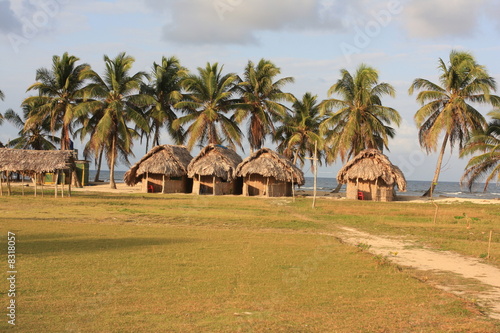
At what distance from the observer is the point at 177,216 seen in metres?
19.4

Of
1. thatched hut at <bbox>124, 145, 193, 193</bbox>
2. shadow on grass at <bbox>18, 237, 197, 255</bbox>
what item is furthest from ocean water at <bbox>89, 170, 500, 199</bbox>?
shadow on grass at <bbox>18, 237, 197, 255</bbox>

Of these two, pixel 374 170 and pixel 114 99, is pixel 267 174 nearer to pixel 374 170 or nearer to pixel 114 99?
pixel 374 170

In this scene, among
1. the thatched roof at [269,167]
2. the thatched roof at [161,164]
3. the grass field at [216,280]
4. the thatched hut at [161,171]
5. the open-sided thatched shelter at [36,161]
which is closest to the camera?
the grass field at [216,280]

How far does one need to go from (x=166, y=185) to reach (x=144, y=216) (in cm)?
1595

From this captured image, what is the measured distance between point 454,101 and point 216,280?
28738 millimetres

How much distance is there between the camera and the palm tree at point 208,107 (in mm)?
37312

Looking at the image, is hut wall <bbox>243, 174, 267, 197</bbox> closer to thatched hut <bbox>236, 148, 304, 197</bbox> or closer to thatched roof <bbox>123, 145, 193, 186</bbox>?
thatched hut <bbox>236, 148, 304, 197</bbox>

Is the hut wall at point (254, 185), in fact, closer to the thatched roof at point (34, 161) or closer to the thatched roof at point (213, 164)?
the thatched roof at point (213, 164)

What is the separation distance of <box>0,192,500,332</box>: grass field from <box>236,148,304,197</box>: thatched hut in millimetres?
15222

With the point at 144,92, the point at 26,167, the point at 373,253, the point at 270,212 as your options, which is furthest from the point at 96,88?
the point at 373,253

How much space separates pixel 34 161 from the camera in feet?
90.4

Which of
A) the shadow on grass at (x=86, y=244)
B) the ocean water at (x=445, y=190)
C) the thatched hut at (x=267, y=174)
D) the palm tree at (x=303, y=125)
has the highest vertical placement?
the palm tree at (x=303, y=125)

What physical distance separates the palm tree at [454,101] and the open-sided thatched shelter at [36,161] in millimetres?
21095

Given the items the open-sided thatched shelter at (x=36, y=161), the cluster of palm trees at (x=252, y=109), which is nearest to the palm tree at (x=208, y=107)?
the cluster of palm trees at (x=252, y=109)
